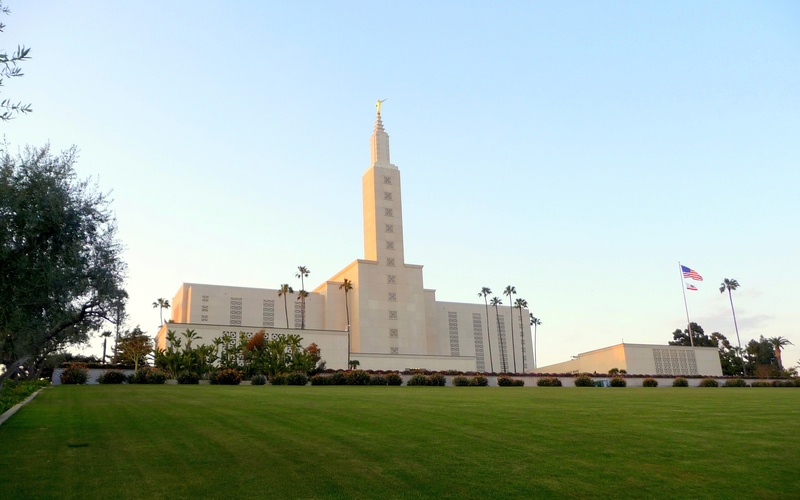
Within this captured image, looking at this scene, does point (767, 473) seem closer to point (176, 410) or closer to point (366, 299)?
point (176, 410)

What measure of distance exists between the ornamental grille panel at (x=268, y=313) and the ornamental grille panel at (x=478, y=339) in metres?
34.0

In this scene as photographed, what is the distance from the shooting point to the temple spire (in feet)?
278

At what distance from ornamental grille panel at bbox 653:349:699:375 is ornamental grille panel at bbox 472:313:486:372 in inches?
1139

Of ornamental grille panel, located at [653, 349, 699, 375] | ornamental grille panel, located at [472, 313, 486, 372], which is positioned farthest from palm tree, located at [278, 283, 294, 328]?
ornamental grille panel, located at [653, 349, 699, 375]

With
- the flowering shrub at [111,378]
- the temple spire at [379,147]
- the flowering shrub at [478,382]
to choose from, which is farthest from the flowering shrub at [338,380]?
the temple spire at [379,147]

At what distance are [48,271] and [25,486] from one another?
529cm

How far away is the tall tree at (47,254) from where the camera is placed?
40.8 ft

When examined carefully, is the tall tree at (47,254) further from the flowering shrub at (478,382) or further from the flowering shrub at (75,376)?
the flowering shrub at (478,382)

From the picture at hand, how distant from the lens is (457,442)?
12.3m

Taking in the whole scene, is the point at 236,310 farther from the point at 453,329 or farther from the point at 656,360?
the point at 656,360

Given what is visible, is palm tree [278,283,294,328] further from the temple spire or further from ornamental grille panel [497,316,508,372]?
ornamental grille panel [497,316,508,372]

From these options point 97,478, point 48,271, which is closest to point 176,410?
point 48,271

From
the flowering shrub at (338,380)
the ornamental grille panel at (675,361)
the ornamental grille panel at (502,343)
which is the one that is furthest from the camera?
the ornamental grille panel at (502,343)

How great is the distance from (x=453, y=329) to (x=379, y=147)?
33.4 meters
